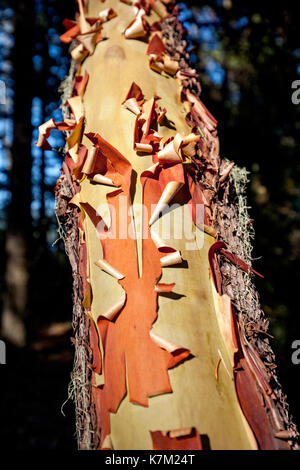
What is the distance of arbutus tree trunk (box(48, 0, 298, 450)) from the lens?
727 millimetres

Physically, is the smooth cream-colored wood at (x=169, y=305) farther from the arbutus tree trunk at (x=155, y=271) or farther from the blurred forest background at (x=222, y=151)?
the blurred forest background at (x=222, y=151)

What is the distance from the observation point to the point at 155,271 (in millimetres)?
796

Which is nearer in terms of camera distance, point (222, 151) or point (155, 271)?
point (155, 271)

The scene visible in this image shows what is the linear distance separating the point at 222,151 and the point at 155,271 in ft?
5.31

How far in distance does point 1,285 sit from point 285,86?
571cm

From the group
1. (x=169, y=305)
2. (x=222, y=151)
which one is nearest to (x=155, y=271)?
(x=169, y=305)

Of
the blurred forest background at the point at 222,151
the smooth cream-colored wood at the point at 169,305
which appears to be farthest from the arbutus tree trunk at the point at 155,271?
the blurred forest background at the point at 222,151

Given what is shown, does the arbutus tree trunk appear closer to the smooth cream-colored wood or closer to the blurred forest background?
the smooth cream-colored wood

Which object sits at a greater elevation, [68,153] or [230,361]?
[68,153]

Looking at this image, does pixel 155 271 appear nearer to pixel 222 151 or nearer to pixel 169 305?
pixel 169 305

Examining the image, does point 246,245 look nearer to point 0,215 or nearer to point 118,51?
point 118,51

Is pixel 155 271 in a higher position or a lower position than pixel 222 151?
lower

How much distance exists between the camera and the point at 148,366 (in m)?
0.74
